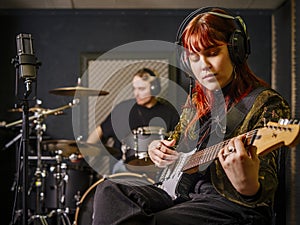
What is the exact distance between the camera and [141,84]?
5250mm

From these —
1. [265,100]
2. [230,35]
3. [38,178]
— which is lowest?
[38,178]

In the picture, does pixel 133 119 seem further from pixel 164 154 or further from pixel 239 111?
pixel 239 111

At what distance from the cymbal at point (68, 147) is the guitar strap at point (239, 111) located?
3124 millimetres

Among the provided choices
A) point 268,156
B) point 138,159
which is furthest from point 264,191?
point 138,159

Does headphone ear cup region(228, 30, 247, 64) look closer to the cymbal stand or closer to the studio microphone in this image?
the studio microphone

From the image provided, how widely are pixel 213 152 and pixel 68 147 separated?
132 inches

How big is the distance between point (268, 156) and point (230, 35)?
426 mm

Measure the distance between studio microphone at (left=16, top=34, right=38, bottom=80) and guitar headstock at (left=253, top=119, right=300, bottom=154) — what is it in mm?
1698

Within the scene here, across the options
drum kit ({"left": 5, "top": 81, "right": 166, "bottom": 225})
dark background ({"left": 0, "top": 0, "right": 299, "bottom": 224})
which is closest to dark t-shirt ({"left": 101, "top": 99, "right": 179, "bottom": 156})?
drum kit ({"left": 5, "top": 81, "right": 166, "bottom": 225})

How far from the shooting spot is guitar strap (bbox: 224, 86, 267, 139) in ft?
5.74

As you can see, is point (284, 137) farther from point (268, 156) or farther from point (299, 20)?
point (299, 20)

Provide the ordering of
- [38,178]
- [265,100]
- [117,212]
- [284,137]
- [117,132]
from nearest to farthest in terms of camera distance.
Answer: [284,137] < [117,212] < [265,100] < [38,178] < [117,132]

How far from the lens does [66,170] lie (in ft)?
16.4

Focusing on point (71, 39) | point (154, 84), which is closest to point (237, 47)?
point (154, 84)
